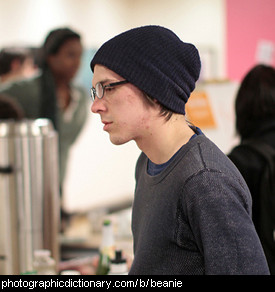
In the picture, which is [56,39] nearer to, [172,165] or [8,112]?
[8,112]

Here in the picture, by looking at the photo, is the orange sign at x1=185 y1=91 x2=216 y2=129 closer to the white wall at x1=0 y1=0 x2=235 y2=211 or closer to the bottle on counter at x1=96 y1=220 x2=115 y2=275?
the bottle on counter at x1=96 y1=220 x2=115 y2=275

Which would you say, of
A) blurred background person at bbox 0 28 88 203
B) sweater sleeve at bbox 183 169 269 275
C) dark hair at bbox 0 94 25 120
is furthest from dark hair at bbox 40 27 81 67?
sweater sleeve at bbox 183 169 269 275

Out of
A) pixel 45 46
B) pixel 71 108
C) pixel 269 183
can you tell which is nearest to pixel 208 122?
pixel 269 183

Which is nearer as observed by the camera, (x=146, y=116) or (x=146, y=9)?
(x=146, y=116)

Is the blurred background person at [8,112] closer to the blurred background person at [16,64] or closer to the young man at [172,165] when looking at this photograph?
the young man at [172,165]

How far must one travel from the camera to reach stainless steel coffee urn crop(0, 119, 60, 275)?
1.97 meters

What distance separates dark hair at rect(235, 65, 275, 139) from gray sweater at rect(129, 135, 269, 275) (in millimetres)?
1069

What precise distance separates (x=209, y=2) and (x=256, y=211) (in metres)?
4.43

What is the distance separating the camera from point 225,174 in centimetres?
92

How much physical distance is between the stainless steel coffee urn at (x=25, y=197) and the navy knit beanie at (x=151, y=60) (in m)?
1.06

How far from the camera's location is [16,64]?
14.5ft

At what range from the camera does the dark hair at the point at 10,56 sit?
4.22m
